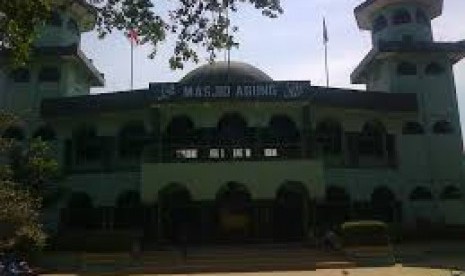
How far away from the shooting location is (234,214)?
32312 mm

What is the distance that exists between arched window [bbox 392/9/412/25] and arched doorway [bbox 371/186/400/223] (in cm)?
1011

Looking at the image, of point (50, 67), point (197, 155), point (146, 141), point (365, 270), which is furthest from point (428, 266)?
point (50, 67)

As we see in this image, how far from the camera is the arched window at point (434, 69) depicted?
3722 cm

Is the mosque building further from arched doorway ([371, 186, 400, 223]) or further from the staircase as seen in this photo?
the staircase

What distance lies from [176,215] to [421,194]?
1209 centimetres

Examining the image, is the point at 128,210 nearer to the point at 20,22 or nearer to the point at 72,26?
the point at 72,26

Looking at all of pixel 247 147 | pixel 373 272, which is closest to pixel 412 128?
pixel 247 147

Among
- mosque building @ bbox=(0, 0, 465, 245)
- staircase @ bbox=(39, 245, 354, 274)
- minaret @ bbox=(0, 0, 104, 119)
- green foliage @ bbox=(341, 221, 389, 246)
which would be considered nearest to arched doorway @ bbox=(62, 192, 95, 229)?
mosque building @ bbox=(0, 0, 465, 245)

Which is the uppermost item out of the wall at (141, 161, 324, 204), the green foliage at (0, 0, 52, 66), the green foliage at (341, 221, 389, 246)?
the green foliage at (0, 0, 52, 66)

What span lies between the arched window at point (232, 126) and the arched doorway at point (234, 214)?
2.50 meters

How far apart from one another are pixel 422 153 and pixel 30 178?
61.6 ft

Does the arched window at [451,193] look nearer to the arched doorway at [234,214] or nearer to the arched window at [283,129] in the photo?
the arched window at [283,129]

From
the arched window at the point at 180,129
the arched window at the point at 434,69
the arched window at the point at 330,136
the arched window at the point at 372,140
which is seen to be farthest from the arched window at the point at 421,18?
the arched window at the point at 180,129

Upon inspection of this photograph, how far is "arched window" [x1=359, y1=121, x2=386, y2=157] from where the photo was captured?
34.7 metres
